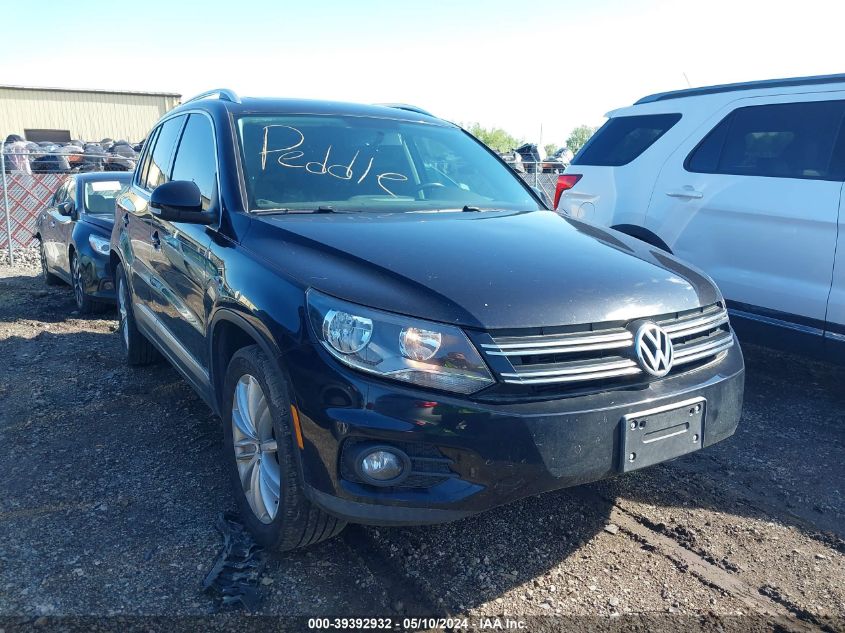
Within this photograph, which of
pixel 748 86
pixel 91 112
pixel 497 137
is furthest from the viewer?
pixel 497 137

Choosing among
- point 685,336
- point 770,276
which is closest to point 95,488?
point 685,336

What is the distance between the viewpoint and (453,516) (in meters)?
2.35

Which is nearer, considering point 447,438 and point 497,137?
point 447,438

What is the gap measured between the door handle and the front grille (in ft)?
8.49

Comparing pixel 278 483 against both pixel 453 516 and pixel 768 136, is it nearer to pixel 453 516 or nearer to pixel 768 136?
pixel 453 516

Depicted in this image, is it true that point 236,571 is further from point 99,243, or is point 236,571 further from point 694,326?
point 99,243

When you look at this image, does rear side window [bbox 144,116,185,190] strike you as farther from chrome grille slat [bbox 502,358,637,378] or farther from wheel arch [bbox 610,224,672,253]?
wheel arch [bbox 610,224,672,253]

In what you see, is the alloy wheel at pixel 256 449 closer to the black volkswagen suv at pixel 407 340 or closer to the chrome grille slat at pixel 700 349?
the black volkswagen suv at pixel 407 340

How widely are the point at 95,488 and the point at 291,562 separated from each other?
127 cm

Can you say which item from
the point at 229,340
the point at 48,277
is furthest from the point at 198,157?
the point at 48,277

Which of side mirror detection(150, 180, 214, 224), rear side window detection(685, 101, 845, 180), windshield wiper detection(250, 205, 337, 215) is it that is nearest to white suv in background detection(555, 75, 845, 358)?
rear side window detection(685, 101, 845, 180)

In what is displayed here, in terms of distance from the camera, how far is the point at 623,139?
5.66m

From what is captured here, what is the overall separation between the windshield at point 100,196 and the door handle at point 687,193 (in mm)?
5748

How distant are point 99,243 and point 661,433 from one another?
616cm
